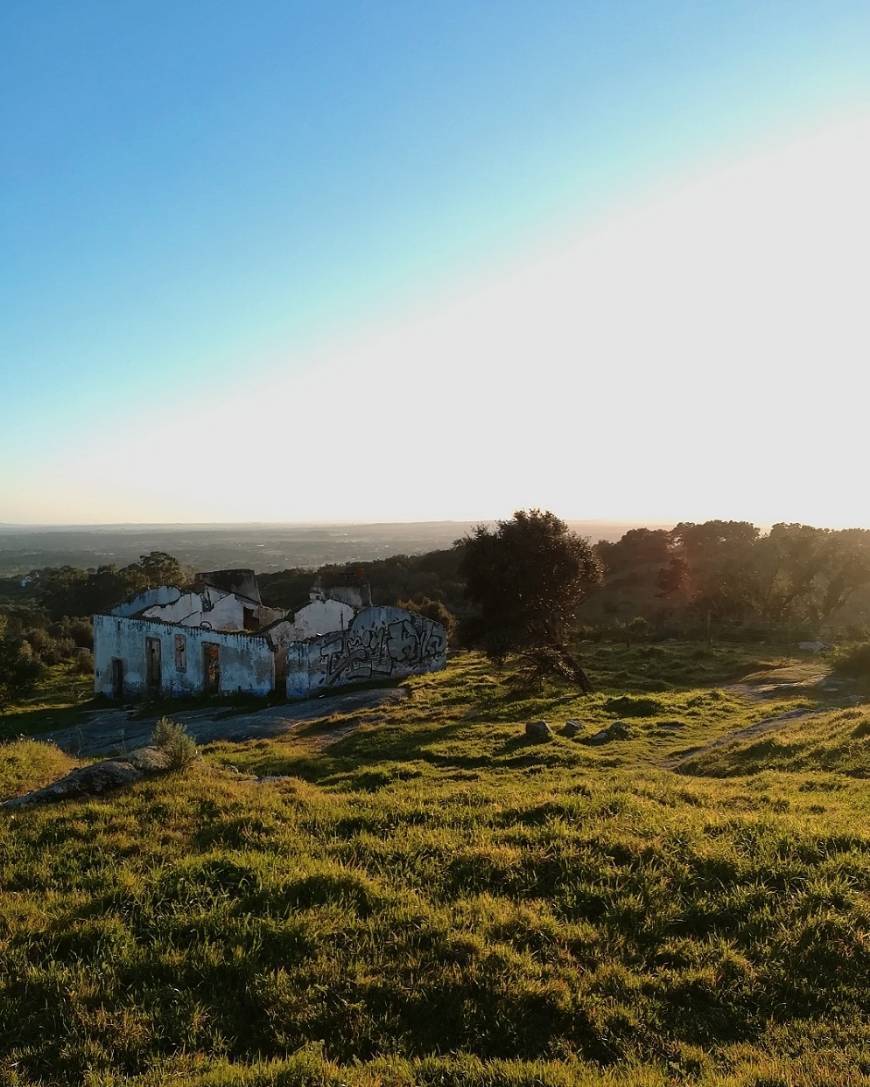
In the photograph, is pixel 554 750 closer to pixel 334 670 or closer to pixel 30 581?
pixel 334 670

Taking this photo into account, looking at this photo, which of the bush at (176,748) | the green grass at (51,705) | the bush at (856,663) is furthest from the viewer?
the green grass at (51,705)

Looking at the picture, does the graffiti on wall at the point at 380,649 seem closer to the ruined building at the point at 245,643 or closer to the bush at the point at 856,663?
the ruined building at the point at 245,643

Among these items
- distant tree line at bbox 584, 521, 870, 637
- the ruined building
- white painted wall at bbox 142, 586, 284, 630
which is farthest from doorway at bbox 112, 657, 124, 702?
distant tree line at bbox 584, 521, 870, 637

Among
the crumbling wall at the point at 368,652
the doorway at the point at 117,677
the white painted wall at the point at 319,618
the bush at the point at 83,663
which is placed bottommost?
the bush at the point at 83,663

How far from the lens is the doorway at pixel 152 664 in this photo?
33938 millimetres

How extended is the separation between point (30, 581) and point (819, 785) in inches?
4166

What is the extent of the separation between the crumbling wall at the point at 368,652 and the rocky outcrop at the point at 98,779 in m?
17.0

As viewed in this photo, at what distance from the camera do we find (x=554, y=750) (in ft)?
49.4

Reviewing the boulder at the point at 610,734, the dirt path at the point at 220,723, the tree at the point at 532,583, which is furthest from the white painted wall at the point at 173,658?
the boulder at the point at 610,734

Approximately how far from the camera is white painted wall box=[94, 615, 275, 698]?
97.7 feet

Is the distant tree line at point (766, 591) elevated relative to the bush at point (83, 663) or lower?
elevated

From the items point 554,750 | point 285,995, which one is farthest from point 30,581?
point 285,995

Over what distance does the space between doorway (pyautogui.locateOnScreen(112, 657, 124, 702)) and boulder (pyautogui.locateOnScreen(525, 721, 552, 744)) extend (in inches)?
1009

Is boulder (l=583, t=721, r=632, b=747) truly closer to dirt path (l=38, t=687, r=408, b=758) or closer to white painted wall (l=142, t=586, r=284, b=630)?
dirt path (l=38, t=687, r=408, b=758)
